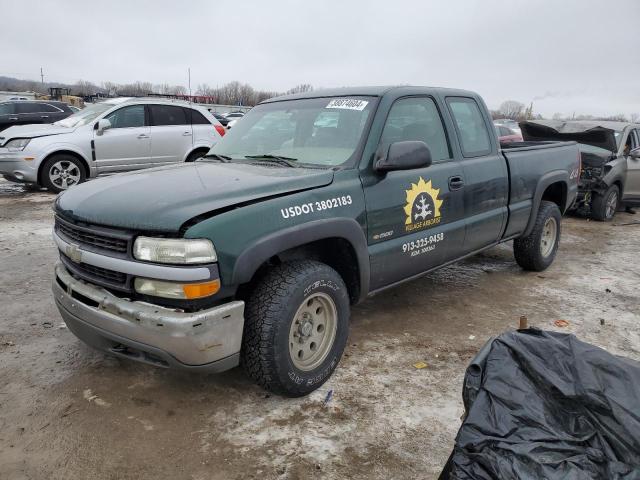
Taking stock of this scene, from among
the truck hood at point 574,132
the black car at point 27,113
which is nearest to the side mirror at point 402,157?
the truck hood at point 574,132

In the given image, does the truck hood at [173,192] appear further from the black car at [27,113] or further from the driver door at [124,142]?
the black car at [27,113]

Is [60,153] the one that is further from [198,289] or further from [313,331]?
[198,289]

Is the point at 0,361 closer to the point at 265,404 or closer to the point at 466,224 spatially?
the point at 265,404

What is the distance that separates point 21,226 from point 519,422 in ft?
23.0

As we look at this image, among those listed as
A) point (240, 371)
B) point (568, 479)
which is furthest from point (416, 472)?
point (240, 371)

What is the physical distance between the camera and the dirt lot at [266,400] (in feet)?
7.88

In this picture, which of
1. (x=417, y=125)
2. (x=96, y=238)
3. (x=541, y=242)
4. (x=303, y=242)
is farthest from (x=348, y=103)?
(x=541, y=242)

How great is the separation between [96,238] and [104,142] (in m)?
7.12

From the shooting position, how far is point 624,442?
1724 millimetres

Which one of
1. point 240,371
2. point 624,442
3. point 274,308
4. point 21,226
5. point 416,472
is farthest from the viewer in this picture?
point 21,226

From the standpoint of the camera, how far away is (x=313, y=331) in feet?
9.82

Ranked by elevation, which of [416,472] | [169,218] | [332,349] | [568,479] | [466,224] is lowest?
[416,472]

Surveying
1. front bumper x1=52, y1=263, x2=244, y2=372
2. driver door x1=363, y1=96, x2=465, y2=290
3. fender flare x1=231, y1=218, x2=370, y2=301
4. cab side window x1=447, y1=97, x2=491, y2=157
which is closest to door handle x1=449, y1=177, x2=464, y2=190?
driver door x1=363, y1=96, x2=465, y2=290

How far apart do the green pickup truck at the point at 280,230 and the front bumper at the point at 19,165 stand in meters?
6.24
